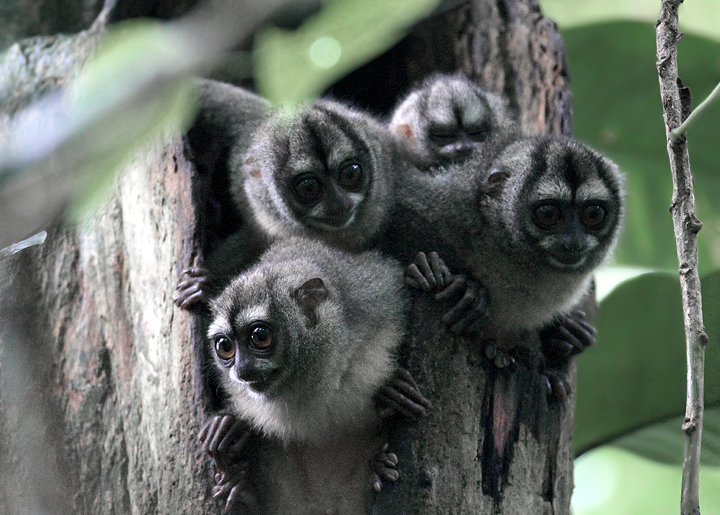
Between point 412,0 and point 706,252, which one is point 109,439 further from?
point 706,252

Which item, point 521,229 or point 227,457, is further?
point 521,229

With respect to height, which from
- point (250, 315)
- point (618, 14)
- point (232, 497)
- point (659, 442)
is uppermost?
point (618, 14)

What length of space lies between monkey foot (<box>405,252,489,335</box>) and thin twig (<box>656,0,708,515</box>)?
1.23 metres

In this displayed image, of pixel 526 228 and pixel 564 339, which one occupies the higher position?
pixel 526 228

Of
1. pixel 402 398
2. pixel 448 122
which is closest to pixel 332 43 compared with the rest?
pixel 402 398

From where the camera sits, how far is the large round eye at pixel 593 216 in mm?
2705

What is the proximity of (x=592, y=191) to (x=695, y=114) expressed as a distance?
5.39 feet

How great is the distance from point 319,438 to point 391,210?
102 centimetres

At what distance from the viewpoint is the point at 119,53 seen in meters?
0.67

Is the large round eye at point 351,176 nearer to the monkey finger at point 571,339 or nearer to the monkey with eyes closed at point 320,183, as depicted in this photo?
the monkey with eyes closed at point 320,183

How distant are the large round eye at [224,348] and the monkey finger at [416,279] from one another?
0.67 m

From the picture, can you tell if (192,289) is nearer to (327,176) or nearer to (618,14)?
(327,176)

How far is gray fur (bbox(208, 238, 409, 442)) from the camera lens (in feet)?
7.94

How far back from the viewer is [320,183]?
10.1 feet
